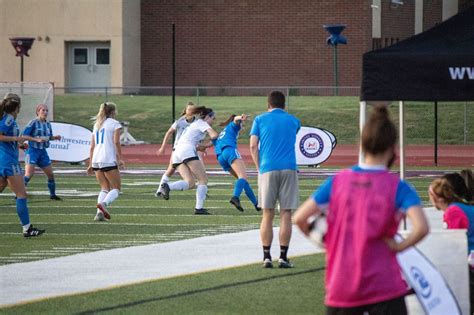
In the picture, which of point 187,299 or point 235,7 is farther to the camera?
point 235,7

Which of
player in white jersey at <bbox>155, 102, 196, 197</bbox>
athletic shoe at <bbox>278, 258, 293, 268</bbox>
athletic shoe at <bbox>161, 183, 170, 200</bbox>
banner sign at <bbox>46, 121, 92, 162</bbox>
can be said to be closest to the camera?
athletic shoe at <bbox>278, 258, 293, 268</bbox>

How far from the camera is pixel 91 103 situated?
145 feet

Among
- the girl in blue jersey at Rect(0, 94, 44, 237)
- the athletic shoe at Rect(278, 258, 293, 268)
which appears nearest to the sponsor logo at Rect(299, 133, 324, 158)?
A: the girl in blue jersey at Rect(0, 94, 44, 237)

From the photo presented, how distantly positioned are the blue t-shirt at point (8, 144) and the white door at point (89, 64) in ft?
118

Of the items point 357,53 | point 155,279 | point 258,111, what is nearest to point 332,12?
point 357,53

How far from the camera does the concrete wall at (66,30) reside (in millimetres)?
49688

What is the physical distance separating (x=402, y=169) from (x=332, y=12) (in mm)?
37704

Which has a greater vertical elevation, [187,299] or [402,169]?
[402,169]

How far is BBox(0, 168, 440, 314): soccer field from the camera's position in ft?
34.5

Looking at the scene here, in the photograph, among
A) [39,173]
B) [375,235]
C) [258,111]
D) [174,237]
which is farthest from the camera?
[258,111]

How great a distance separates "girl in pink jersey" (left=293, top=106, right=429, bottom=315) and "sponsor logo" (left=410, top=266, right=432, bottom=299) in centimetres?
63

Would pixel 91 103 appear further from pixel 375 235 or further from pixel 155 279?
pixel 375 235

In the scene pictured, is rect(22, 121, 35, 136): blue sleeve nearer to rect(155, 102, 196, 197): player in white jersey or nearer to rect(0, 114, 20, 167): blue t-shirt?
rect(155, 102, 196, 197): player in white jersey

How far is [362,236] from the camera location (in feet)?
20.6
